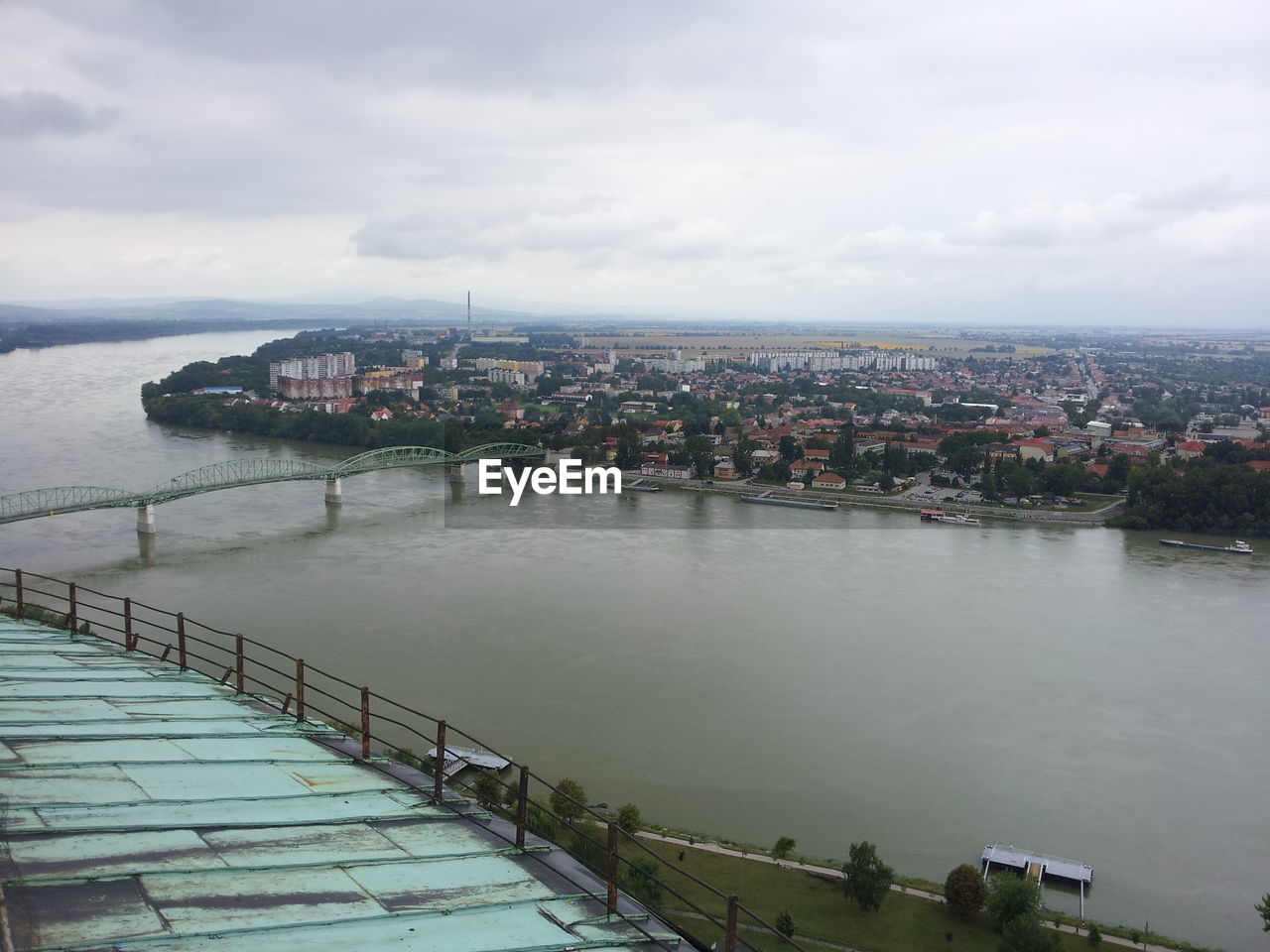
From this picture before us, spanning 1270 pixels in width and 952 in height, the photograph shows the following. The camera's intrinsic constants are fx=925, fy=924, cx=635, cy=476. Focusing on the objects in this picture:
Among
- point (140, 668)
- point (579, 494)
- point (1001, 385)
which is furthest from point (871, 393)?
point (140, 668)

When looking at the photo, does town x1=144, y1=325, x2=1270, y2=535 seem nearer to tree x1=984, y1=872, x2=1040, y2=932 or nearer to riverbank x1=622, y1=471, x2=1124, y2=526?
riverbank x1=622, y1=471, x2=1124, y2=526

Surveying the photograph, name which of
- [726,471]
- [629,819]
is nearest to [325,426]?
[726,471]

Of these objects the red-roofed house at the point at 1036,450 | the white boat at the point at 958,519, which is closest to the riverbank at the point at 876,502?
the white boat at the point at 958,519

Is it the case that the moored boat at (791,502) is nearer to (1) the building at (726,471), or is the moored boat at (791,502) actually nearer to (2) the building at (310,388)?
(1) the building at (726,471)

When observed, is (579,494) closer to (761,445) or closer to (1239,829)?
(761,445)

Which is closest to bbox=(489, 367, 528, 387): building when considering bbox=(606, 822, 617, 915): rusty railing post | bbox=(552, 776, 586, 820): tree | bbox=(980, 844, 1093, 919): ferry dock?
bbox=(552, 776, 586, 820): tree

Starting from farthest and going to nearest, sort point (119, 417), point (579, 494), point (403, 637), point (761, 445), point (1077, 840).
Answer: point (119, 417)
point (761, 445)
point (579, 494)
point (403, 637)
point (1077, 840)

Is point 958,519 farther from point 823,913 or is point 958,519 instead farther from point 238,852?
point 238,852

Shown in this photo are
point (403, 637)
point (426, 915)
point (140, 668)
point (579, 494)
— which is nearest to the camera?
point (426, 915)
